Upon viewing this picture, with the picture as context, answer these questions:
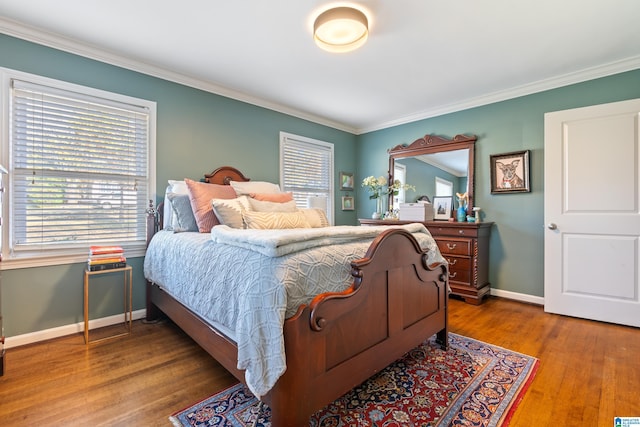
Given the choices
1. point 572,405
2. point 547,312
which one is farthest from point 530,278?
point 572,405

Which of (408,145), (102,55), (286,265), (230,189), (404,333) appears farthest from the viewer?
(408,145)

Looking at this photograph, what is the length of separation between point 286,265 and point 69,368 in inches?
68.0

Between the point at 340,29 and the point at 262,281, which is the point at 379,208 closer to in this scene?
the point at 340,29

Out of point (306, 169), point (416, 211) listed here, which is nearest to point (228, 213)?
point (306, 169)

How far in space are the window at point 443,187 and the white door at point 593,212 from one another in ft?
3.34

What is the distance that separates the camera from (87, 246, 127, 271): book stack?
7.12ft

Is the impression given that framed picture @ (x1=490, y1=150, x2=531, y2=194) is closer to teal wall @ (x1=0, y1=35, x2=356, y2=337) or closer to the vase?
the vase

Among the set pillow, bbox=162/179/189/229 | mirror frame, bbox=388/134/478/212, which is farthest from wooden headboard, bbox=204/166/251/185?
mirror frame, bbox=388/134/478/212

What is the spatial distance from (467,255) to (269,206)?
2214 millimetres

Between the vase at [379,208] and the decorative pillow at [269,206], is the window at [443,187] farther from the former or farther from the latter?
the decorative pillow at [269,206]

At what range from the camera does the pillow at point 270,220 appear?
7.09 feet

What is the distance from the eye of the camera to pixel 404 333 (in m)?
1.71

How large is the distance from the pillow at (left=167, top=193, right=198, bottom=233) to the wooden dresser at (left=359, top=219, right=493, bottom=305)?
103 inches

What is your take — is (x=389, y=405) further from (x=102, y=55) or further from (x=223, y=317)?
(x=102, y=55)
